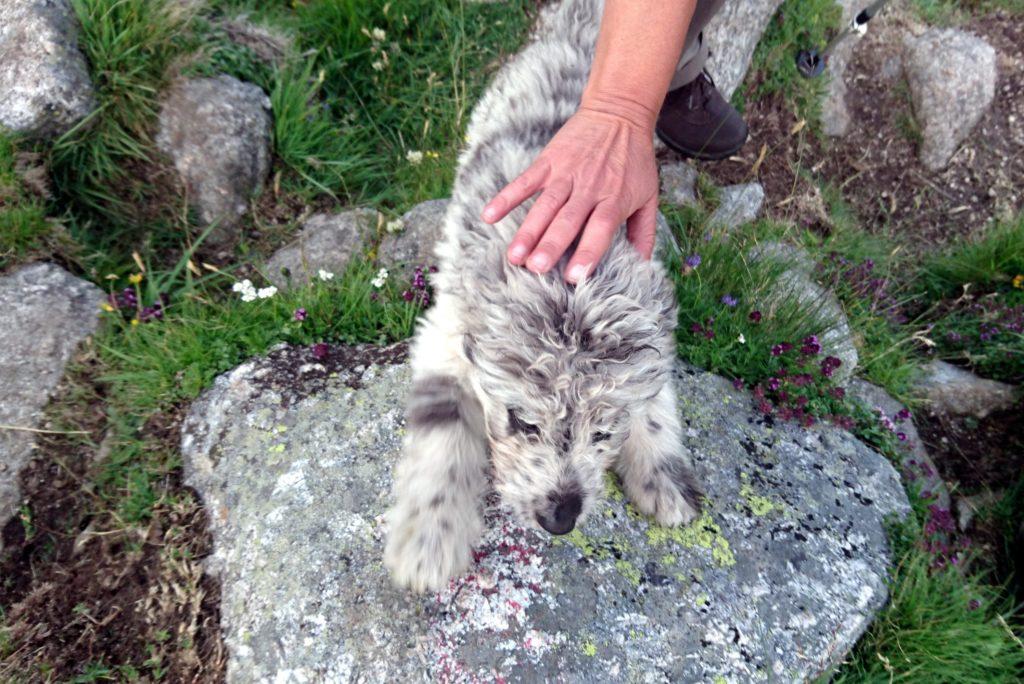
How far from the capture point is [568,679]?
293 centimetres

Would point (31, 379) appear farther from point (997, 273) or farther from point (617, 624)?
point (997, 273)

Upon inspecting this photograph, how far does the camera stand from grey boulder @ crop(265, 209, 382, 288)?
463 cm

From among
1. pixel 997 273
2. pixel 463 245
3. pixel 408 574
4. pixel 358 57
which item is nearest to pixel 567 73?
pixel 463 245

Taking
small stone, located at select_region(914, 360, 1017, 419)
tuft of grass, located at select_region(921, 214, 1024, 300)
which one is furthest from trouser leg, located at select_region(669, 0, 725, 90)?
small stone, located at select_region(914, 360, 1017, 419)

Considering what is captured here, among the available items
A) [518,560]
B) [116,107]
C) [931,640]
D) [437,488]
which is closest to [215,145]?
[116,107]

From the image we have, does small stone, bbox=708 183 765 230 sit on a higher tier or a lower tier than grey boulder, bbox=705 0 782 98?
lower

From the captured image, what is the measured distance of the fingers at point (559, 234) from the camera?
9.29ft

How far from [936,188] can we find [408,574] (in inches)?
259

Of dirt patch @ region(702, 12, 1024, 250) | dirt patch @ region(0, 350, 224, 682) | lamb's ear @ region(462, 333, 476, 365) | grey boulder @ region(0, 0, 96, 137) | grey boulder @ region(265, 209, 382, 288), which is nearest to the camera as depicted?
lamb's ear @ region(462, 333, 476, 365)

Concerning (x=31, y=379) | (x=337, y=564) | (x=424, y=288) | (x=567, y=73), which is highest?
(x=567, y=73)

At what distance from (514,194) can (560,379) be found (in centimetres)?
92

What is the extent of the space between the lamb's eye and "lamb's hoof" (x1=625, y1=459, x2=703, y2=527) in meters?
0.85

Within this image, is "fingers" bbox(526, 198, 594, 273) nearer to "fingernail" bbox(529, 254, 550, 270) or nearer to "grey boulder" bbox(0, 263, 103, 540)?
"fingernail" bbox(529, 254, 550, 270)

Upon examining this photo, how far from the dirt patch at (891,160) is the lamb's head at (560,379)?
147 inches
